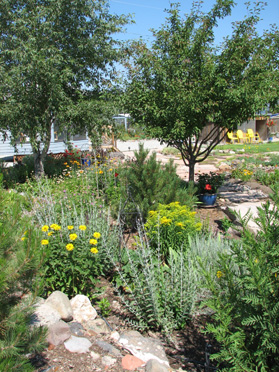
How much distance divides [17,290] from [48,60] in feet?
24.0

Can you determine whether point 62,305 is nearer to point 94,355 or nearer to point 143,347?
point 94,355

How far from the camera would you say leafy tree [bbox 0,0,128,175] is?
8383 mm

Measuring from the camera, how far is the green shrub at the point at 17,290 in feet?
6.00

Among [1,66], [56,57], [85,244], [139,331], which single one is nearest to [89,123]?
[56,57]

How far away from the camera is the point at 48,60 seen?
8258 mm

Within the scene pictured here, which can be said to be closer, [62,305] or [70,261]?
[62,305]

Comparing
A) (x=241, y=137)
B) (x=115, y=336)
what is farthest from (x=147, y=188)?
(x=241, y=137)

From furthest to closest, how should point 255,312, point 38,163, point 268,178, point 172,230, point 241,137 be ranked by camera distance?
point 241,137
point 268,178
point 38,163
point 172,230
point 255,312

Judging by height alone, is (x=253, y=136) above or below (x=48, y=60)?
below

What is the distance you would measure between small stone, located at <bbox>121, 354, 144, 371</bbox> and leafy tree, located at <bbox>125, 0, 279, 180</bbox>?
189 inches

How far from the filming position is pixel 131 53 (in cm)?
798

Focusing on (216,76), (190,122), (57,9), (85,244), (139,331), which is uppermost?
(57,9)

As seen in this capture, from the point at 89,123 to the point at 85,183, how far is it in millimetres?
2537

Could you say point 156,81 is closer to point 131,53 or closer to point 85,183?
point 131,53
